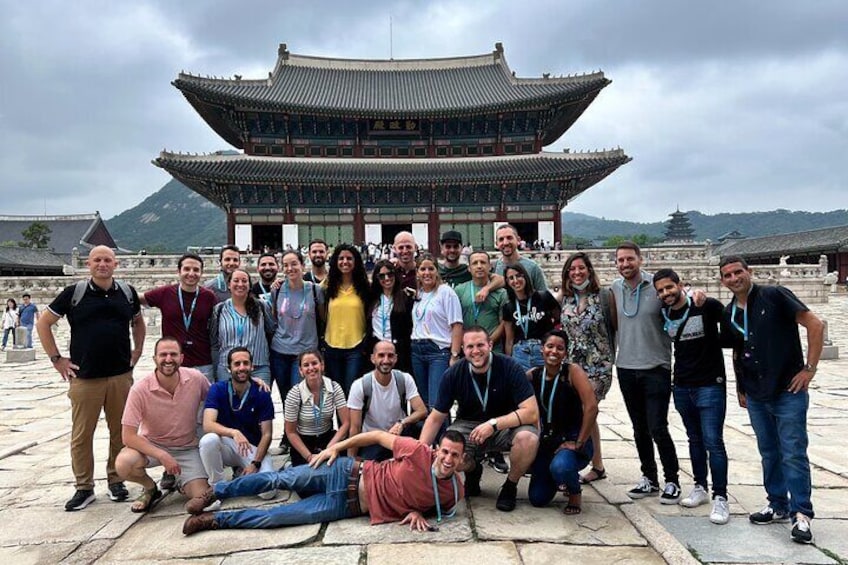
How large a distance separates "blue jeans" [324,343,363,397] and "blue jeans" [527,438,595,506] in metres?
1.96

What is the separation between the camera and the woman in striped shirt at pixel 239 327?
17.8 ft

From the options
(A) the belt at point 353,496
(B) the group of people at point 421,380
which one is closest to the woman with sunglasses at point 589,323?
(B) the group of people at point 421,380

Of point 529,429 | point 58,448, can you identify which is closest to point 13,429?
point 58,448

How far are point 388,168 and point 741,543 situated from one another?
88.2 feet

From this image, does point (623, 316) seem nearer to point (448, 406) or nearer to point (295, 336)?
point (448, 406)

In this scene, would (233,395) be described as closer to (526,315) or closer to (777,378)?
(526,315)

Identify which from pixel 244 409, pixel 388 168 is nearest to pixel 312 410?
pixel 244 409

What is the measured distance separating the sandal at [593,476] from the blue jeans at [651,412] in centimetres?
48

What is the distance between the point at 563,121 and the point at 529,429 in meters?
30.0

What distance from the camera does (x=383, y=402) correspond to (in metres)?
4.93

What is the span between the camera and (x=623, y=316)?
480cm

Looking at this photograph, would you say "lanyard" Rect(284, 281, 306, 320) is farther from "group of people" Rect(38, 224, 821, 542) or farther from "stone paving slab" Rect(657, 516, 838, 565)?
"stone paving slab" Rect(657, 516, 838, 565)

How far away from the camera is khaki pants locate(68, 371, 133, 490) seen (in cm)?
487

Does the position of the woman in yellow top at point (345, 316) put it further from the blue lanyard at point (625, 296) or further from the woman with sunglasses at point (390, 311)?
the blue lanyard at point (625, 296)
